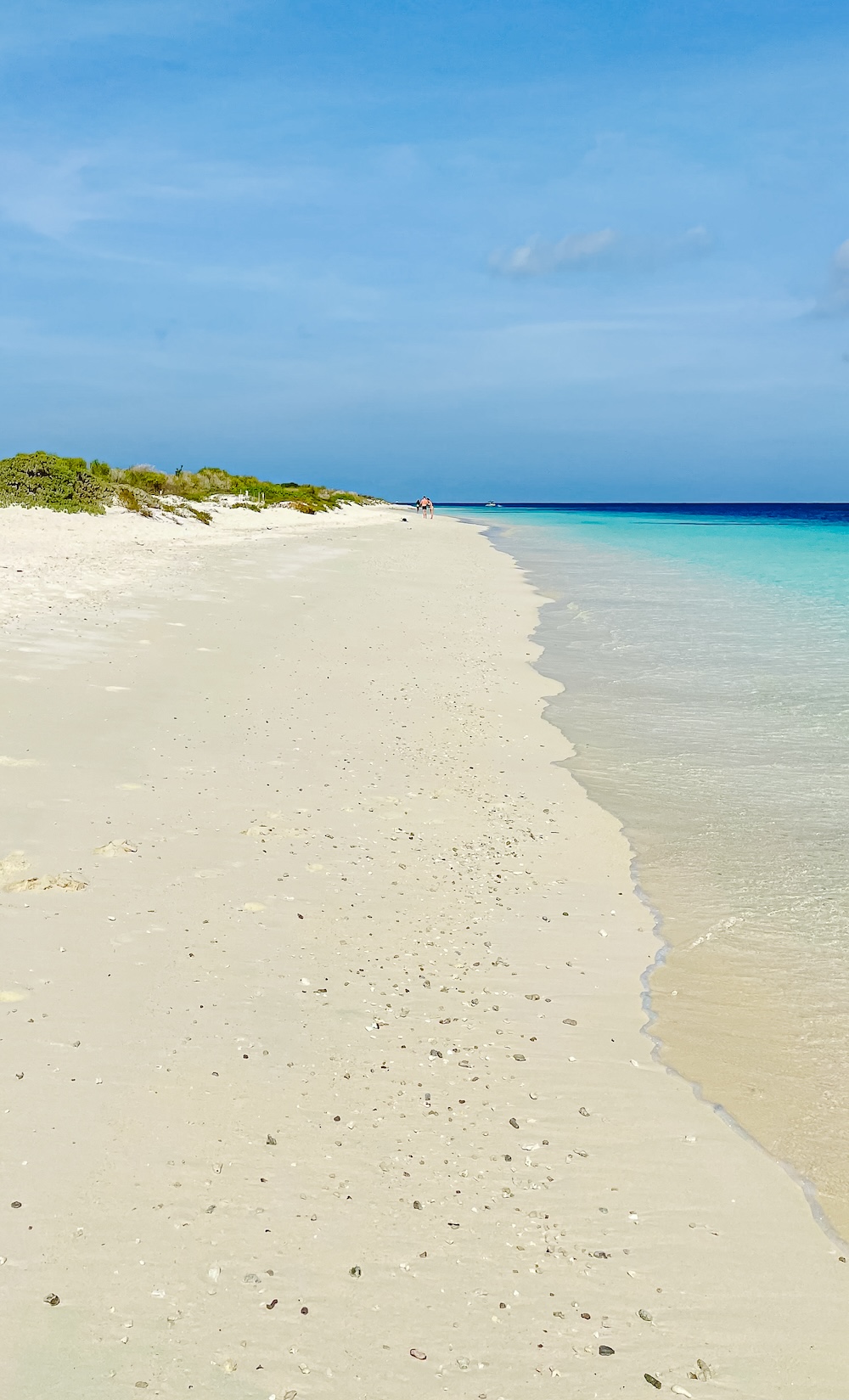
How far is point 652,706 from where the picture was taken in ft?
37.8

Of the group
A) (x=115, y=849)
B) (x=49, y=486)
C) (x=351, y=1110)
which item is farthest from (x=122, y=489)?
(x=351, y=1110)

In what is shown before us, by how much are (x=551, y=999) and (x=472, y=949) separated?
57cm

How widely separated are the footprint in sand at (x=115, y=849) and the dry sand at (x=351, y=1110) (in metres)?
0.03

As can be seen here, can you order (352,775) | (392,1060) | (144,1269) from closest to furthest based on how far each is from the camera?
1. (144,1269)
2. (392,1060)
3. (352,775)

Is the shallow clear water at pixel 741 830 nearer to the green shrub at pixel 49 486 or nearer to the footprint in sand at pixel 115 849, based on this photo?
the footprint in sand at pixel 115 849

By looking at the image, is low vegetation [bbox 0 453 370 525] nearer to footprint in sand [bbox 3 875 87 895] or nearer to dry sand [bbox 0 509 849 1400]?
dry sand [bbox 0 509 849 1400]

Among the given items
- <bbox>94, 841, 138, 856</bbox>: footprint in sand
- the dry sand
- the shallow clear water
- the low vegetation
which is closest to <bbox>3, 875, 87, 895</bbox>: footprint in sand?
the dry sand

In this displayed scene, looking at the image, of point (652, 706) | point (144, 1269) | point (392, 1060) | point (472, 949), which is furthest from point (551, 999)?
point (652, 706)

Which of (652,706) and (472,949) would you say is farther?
(652,706)

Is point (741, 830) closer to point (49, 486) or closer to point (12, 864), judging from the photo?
point (12, 864)

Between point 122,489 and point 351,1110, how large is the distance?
35.4 meters

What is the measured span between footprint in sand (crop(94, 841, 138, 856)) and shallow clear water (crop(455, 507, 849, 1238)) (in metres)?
3.15

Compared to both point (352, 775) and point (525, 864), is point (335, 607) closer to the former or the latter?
point (352, 775)

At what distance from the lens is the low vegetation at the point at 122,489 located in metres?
30.6
